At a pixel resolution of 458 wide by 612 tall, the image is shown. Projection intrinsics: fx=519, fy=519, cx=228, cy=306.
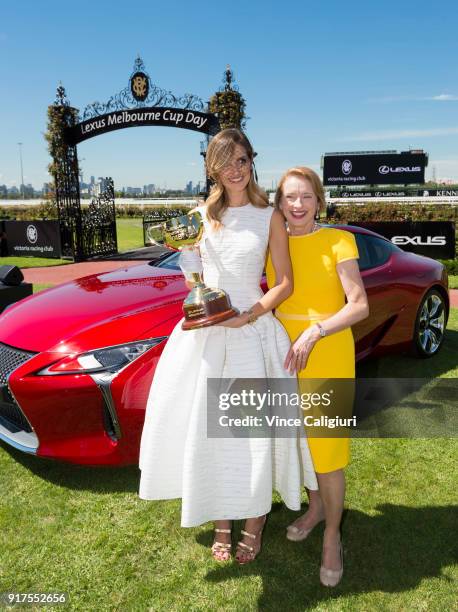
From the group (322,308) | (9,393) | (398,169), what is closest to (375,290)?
(322,308)

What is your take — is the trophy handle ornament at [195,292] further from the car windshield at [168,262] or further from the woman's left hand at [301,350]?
the car windshield at [168,262]

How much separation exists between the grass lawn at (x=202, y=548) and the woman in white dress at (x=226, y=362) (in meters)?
0.34

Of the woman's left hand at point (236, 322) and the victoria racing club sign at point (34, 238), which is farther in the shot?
the victoria racing club sign at point (34, 238)

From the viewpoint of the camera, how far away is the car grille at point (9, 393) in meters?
2.98

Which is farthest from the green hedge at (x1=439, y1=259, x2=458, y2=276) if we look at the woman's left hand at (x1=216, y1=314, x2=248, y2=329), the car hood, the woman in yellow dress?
the woman's left hand at (x1=216, y1=314, x2=248, y2=329)

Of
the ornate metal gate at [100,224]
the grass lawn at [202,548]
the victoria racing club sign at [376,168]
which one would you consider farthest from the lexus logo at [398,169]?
the grass lawn at [202,548]

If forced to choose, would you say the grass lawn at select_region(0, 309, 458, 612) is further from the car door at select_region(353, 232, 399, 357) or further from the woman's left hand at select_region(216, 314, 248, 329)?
the car door at select_region(353, 232, 399, 357)

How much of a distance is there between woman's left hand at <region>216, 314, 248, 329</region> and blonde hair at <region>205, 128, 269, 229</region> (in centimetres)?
40

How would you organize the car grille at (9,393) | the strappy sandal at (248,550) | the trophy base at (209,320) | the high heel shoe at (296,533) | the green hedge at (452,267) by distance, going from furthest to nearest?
the green hedge at (452,267) → the car grille at (9,393) → the high heel shoe at (296,533) → the strappy sandal at (248,550) → the trophy base at (209,320)

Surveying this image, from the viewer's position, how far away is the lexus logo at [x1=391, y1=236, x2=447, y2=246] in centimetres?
1248

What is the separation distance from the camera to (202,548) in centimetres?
252

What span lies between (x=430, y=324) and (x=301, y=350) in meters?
3.62

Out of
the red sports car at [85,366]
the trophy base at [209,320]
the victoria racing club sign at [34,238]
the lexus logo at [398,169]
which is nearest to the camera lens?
the trophy base at [209,320]

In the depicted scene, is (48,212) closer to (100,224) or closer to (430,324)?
(100,224)
